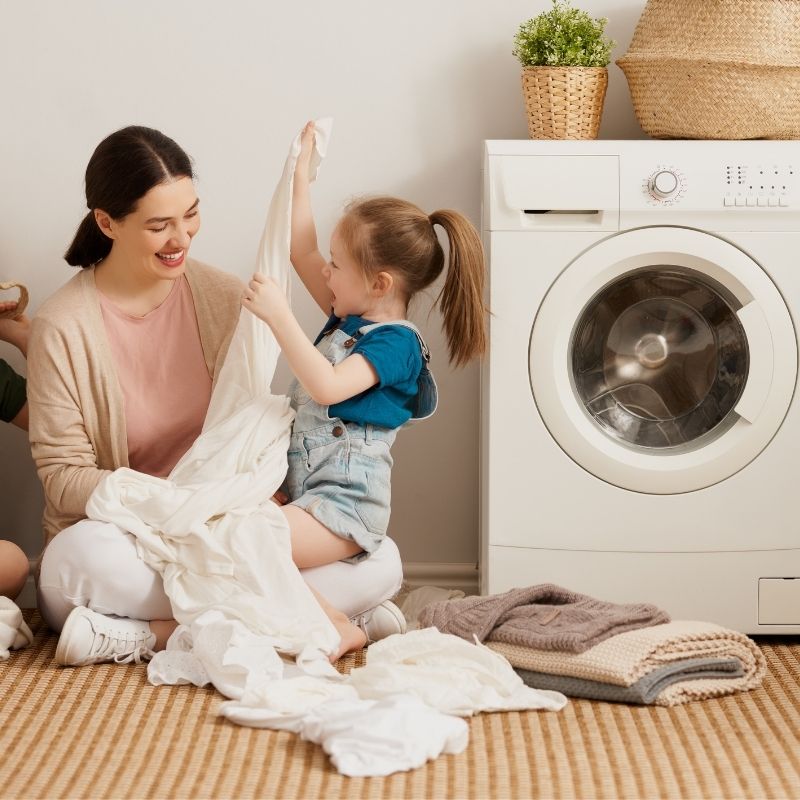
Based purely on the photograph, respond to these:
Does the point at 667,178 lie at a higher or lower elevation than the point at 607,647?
higher

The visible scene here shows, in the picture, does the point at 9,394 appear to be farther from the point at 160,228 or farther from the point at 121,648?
the point at 121,648

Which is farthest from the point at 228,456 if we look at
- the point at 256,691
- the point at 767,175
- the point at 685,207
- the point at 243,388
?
the point at 767,175

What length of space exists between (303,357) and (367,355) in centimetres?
11

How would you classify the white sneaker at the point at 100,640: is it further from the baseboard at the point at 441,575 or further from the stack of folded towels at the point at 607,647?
the baseboard at the point at 441,575

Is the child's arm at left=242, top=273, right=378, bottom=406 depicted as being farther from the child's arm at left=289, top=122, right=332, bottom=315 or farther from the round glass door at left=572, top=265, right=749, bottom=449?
the round glass door at left=572, top=265, right=749, bottom=449

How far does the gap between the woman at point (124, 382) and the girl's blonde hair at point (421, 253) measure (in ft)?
0.99

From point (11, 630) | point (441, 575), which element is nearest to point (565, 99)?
point (441, 575)

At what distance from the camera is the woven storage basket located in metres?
1.91

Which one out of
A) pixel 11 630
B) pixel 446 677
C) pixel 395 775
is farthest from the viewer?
pixel 11 630

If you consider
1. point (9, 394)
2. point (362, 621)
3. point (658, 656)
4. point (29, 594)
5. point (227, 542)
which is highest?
point (9, 394)

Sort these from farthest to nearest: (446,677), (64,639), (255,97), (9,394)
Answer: (255,97) < (9,394) < (64,639) < (446,677)

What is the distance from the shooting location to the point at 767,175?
1887mm

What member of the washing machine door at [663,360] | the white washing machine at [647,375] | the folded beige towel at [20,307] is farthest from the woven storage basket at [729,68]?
the folded beige towel at [20,307]

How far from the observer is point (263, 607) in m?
1.75
